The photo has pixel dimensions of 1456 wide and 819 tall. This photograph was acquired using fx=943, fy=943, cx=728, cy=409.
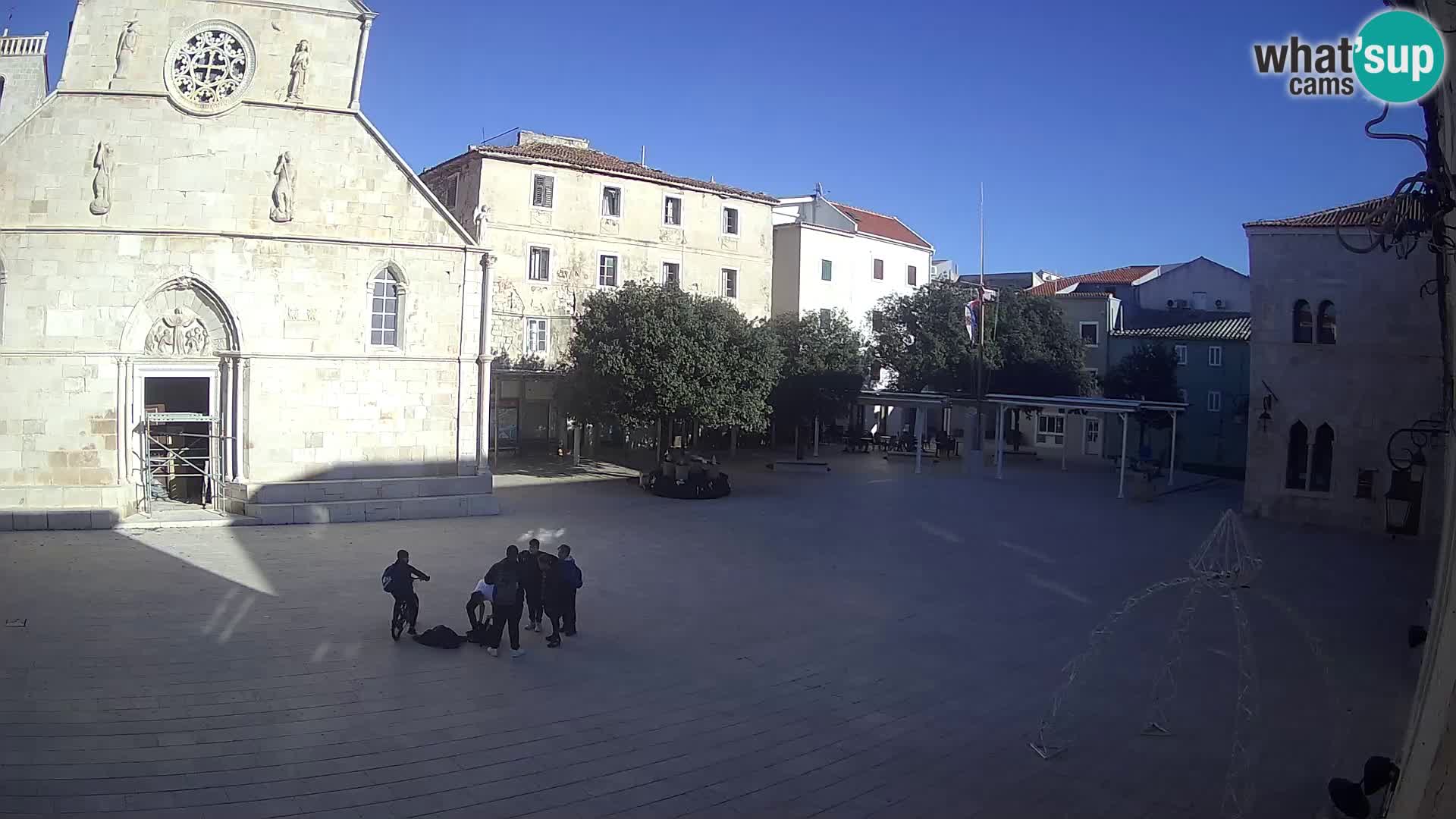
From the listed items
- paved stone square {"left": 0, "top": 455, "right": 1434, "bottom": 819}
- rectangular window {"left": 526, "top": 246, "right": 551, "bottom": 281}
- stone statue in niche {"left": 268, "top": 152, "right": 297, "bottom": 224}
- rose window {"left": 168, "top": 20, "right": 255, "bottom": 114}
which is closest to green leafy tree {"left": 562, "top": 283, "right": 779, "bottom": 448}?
rectangular window {"left": 526, "top": 246, "right": 551, "bottom": 281}

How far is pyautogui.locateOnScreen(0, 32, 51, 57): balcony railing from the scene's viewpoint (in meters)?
30.9

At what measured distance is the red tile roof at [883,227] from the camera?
48781 millimetres

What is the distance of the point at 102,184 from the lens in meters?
19.7

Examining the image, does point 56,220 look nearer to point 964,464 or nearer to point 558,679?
point 558,679

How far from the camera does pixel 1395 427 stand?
899 inches

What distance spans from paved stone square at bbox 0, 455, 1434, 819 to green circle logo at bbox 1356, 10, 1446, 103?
6.39 meters

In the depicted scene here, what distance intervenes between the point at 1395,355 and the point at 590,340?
20.7 meters

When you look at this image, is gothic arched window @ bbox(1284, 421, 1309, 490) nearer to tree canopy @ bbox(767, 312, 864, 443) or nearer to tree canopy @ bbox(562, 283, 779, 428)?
tree canopy @ bbox(562, 283, 779, 428)

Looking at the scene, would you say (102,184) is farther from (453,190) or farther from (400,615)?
(453,190)

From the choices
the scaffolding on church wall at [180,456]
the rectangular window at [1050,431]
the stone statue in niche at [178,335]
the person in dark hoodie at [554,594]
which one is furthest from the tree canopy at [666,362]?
the rectangular window at [1050,431]

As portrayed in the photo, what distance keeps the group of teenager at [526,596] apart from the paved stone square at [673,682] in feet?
1.10

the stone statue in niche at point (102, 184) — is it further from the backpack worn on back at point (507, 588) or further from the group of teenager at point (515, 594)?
the backpack worn on back at point (507, 588)

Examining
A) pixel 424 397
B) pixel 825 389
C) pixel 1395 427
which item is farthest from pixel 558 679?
pixel 825 389

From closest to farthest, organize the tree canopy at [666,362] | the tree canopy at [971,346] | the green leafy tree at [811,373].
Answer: the tree canopy at [666,362] < the green leafy tree at [811,373] < the tree canopy at [971,346]
